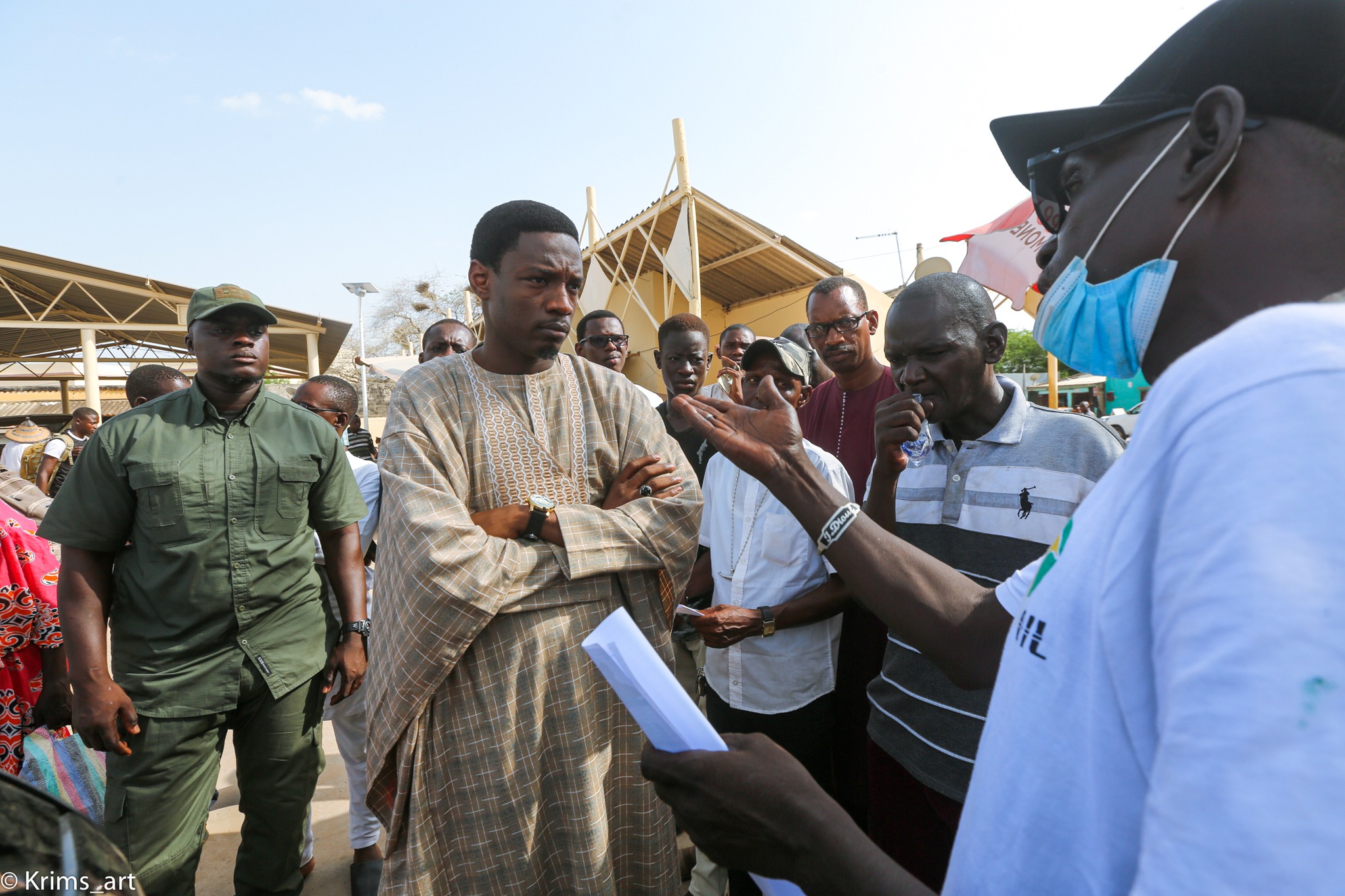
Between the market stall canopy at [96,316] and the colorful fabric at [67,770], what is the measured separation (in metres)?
11.5

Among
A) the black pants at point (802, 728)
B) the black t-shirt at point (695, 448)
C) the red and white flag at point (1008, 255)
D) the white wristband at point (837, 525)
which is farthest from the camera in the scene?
the red and white flag at point (1008, 255)

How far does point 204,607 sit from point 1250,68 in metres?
3.16

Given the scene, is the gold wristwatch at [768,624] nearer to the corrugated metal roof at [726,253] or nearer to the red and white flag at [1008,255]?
the red and white flag at [1008,255]

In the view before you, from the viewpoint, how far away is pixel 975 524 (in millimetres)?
2018

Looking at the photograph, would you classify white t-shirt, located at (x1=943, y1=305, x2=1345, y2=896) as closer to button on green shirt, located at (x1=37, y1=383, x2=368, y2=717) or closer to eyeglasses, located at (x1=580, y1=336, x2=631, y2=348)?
button on green shirt, located at (x1=37, y1=383, x2=368, y2=717)

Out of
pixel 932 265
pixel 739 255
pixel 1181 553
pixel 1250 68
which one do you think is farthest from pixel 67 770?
pixel 739 255

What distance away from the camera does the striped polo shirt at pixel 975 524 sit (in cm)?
188

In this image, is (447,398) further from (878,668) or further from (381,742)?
(878,668)

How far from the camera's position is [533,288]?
2.24 metres

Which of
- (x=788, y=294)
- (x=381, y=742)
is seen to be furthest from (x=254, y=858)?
(x=788, y=294)

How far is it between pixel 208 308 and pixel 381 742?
6.35ft

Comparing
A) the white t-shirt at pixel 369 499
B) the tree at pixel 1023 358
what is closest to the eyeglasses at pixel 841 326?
the white t-shirt at pixel 369 499

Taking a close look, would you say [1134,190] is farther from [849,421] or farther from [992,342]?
[849,421]

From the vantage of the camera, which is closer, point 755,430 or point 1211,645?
point 1211,645
